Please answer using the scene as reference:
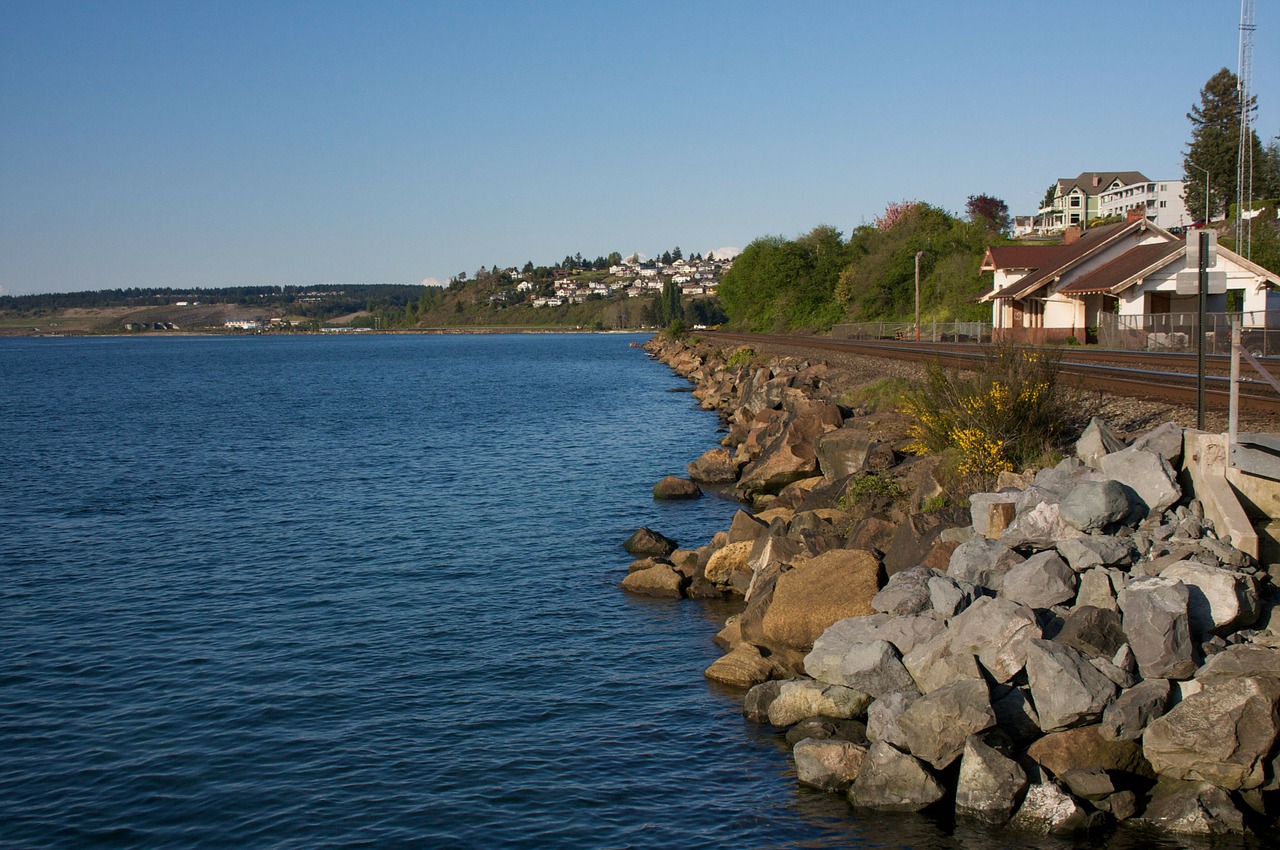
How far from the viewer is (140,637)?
16.2 meters

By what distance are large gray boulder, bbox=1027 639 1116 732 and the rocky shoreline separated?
2 centimetres

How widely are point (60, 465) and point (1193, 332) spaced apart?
39.5 meters

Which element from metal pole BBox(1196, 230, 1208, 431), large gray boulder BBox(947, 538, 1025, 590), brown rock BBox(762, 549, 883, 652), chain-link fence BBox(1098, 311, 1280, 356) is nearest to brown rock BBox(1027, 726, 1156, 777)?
large gray boulder BBox(947, 538, 1025, 590)

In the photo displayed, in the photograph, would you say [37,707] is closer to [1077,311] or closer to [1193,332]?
[1193,332]

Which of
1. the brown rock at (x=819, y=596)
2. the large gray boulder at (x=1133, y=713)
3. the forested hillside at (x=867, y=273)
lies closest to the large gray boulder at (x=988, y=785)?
the large gray boulder at (x=1133, y=713)

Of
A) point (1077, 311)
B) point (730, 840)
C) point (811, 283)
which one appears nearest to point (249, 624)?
point (730, 840)

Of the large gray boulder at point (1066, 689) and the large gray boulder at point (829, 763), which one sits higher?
the large gray boulder at point (1066, 689)

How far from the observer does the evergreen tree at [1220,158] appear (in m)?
97.8

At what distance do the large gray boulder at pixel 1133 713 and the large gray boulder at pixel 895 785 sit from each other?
171cm

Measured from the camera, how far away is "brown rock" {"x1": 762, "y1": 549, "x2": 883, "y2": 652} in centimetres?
1429

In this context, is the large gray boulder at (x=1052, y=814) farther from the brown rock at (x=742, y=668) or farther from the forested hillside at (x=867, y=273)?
the forested hillside at (x=867, y=273)

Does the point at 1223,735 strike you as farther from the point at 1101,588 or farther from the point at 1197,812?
the point at 1101,588

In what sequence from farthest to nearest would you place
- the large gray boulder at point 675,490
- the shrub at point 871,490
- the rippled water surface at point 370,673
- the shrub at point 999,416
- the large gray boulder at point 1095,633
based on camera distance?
the large gray boulder at point 675,490, the shrub at point 871,490, the shrub at point 999,416, the large gray boulder at point 1095,633, the rippled water surface at point 370,673

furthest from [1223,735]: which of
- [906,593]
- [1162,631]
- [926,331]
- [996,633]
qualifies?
[926,331]
